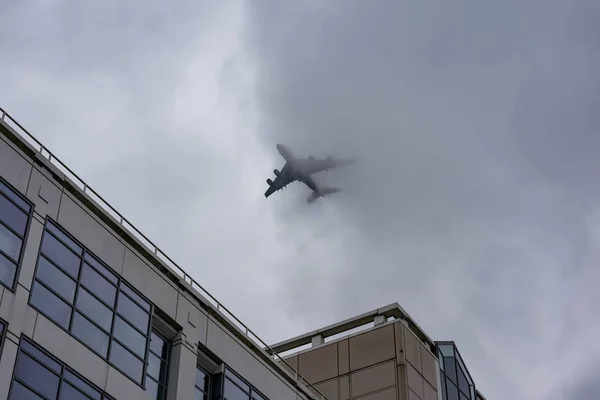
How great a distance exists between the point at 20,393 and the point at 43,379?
0.87m

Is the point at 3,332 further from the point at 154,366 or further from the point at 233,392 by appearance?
the point at 233,392

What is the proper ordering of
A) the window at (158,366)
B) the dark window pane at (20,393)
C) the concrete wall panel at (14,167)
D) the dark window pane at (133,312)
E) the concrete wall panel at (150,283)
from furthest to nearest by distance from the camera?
the concrete wall panel at (150,283)
the window at (158,366)
the dark window pane at (133,312)
the concrete wall panel at (14,167)
the dark window pane at (20,393)

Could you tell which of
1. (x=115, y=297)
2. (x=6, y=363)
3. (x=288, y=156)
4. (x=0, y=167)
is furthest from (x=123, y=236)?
(x=288, y=156)

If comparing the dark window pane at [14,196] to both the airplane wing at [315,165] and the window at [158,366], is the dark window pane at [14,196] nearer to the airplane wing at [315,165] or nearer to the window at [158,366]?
the window at [158,366]

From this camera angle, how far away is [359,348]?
38062 millimetres

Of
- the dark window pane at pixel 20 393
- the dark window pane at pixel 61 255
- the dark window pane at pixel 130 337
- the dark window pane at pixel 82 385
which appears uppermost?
the dark window pane at pixel 61 255

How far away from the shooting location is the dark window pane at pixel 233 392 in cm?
2756

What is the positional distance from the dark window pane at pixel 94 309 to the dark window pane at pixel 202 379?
412cm

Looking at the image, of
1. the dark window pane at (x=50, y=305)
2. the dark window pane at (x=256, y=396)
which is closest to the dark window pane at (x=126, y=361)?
the dark window pane at (x=50, y=305)

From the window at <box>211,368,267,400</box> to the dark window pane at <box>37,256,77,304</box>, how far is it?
246 inches

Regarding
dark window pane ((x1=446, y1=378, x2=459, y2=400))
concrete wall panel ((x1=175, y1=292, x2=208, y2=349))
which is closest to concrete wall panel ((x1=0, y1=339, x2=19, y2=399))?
concrete wall panel ((x1=175, y1=292, x2=208, y2=349))

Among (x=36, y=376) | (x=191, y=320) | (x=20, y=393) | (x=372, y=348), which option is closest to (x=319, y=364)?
(x=372, y=348)

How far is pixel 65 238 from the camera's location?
23359mm

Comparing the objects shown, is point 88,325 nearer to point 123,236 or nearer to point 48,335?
point 48,335
